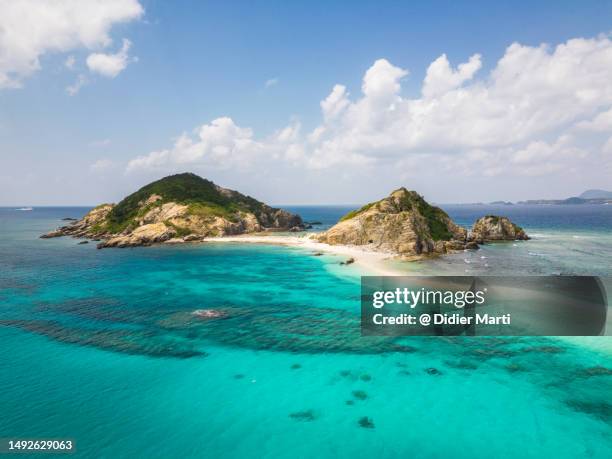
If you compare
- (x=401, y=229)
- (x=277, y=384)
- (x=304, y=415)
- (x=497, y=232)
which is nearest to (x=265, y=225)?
(x=401, y=229)

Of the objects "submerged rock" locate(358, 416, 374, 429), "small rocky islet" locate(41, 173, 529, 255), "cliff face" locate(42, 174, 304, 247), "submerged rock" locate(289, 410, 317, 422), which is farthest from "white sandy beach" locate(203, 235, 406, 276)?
"submerged rock" locate(289, 410, 317, 422)

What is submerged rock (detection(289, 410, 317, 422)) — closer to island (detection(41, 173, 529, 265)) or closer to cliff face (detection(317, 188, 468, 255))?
island (detection(41, 173, 529, 265))

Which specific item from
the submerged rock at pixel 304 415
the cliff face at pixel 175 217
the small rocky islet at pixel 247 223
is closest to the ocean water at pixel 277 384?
the submerged rock at pixel 304 415

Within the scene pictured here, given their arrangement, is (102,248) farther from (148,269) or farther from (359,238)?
(359,238)

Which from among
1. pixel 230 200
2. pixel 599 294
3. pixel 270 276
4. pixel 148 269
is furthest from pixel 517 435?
pixel 230 200

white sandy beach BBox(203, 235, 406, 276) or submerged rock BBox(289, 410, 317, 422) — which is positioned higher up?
white sandy beach BBox(203, 235, 406, 276)

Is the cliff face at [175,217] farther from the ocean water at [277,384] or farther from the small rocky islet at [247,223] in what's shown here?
the ocean water at [277,384]
